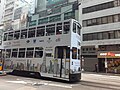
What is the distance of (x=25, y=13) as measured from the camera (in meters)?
54.4

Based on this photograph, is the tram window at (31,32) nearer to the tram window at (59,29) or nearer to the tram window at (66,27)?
the tram window at (59,29)

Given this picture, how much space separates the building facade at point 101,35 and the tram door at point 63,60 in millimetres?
16371

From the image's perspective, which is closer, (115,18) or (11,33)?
(11,33)

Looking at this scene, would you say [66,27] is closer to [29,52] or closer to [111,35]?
[29,52]

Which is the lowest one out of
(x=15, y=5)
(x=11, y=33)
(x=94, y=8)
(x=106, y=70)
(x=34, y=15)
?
(x=106, y=70)

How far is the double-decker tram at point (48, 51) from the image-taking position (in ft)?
34.6

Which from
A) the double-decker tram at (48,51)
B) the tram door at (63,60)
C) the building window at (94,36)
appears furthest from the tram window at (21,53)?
the building window at (94,36)

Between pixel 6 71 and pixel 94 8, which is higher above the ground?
pixel 94 8

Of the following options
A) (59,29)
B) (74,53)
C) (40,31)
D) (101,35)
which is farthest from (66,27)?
(101,35)

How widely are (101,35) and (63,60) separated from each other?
18.1m

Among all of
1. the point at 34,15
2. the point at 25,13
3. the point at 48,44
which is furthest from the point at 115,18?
the point at 25,13

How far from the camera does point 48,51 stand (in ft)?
37.9

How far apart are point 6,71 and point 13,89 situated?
7.01 metres

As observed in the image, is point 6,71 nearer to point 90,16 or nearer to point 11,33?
point 11,33
